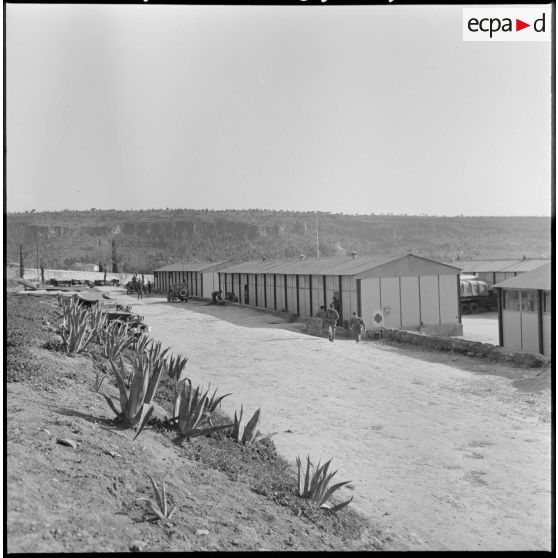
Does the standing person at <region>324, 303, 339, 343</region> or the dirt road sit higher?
the standing person at <region>324, 303, 339, 343</region>

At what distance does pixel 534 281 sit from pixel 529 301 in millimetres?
558

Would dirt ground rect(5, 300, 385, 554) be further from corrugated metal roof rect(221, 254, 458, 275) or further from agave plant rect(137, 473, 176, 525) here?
corrugated metal roof rect(221, 254, 458, 275)

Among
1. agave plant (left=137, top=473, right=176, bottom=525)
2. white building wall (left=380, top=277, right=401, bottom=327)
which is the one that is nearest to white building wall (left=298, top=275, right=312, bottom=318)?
white building wall (left=380, top=277, right=401, bottom=327)

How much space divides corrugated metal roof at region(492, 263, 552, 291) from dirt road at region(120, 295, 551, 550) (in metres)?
2.50

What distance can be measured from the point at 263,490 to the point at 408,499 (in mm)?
1743

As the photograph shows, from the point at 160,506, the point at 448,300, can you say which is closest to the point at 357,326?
the point at 448,300

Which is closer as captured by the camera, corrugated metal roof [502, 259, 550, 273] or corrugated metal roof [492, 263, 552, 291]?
corrugated metal roof [492, 263, 552, 291]

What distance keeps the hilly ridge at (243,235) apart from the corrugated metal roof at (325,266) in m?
51.6

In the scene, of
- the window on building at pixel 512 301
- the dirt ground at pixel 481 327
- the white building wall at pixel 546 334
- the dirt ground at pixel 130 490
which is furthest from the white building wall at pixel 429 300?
the dirt ground at pixel 130 490

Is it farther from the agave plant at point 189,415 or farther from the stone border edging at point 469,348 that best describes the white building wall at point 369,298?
the agave plant at point 189,415

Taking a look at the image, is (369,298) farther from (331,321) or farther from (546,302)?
(546,302)

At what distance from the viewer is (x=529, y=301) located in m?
15.7

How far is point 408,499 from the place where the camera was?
21.6 ft

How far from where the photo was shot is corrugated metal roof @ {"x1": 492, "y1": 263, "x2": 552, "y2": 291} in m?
14.9
